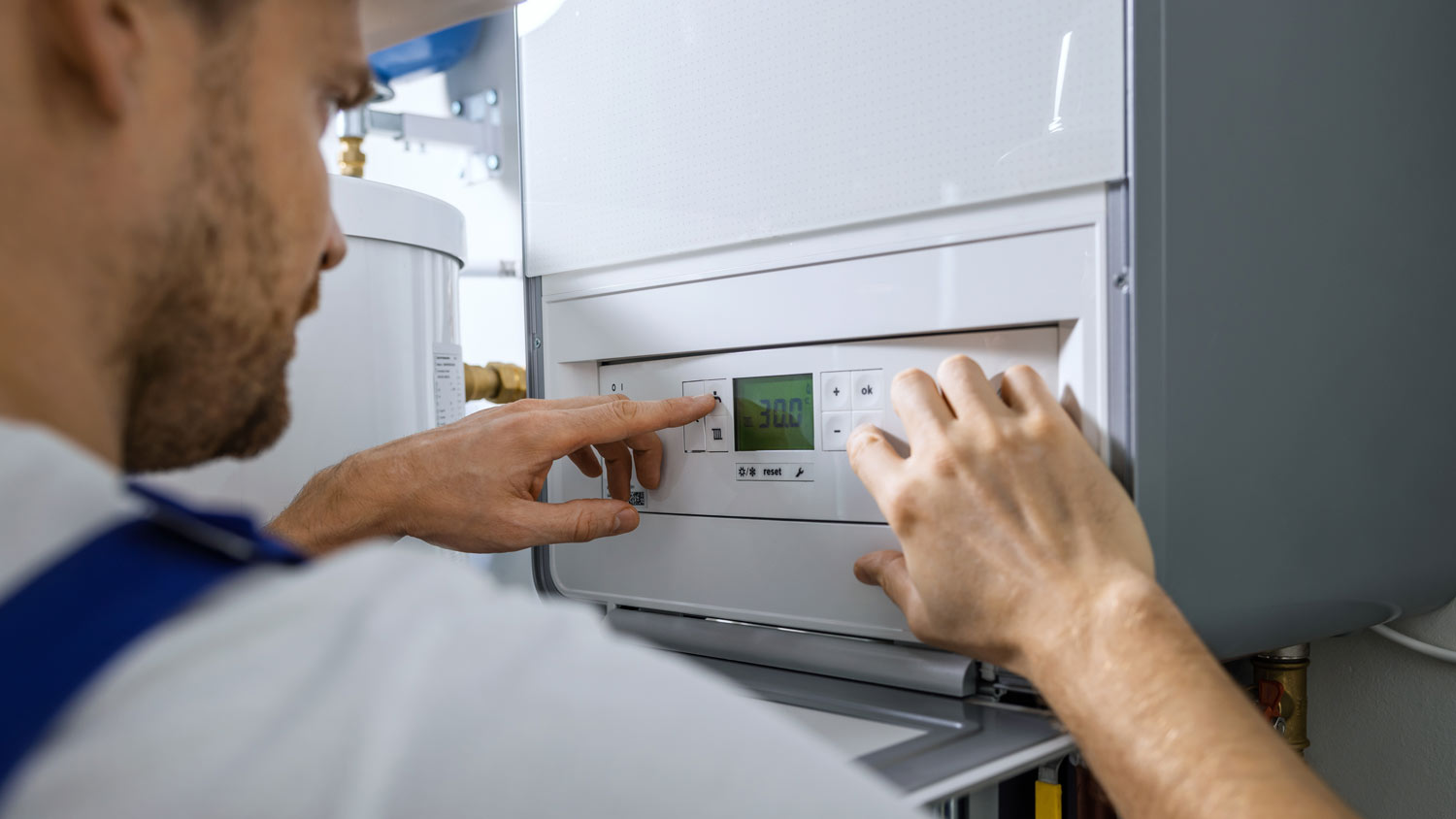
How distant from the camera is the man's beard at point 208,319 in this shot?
30 cm

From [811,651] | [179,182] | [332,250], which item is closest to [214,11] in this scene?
[179,182]

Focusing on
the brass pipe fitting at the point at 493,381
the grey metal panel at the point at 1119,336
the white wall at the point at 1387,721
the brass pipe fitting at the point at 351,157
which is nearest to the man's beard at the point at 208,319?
the grey metal panel at the point at 1119,336

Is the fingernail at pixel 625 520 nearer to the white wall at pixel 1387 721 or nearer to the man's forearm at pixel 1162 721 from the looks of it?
the man's forearm at pixel 1162 721

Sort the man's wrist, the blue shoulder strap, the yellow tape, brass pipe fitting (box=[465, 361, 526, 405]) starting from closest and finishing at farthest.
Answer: the blue shoulder strap
the man's wrist
the yellow tape
brass pipe fitting (box=[465, 361, 526, 405])

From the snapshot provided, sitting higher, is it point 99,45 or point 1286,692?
point 99,45

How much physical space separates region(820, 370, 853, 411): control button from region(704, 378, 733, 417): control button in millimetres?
79

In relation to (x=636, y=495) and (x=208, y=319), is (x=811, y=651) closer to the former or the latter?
(x=636, y=495)

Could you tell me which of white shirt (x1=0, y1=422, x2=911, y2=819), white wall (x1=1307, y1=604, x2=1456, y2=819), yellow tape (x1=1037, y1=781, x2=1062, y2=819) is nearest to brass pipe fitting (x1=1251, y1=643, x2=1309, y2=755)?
white wall (x1=1307, y1=604, x2=1456, y2=819)

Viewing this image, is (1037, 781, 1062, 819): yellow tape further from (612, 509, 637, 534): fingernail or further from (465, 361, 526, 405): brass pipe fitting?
(465, 361, 526, 405): brass pipe fitting

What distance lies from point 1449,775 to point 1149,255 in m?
0.56

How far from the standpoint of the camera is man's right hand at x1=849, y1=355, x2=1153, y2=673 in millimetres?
500

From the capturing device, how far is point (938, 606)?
0.54m

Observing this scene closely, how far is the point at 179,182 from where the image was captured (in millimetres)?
291

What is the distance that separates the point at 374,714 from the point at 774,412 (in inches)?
19.2
